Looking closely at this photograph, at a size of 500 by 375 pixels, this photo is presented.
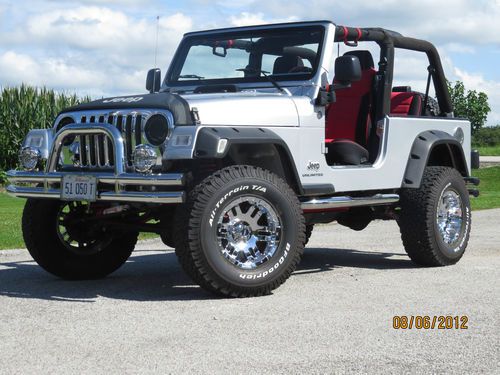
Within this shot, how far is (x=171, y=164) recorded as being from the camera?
6.55m

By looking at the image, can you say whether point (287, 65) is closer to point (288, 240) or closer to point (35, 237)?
point (288, 240)

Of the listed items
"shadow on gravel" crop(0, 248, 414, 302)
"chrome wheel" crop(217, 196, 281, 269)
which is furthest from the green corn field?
"chrome wheel" crop(217, 196, 281, 269)

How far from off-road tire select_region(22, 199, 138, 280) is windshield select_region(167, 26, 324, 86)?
170 cm

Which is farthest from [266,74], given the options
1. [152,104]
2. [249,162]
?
[152,104]

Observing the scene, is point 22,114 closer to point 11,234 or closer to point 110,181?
point 11,234

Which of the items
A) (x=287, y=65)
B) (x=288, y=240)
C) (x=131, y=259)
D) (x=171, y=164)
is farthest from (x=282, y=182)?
(x=131, y=259)

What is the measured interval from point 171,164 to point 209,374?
8.19 ft

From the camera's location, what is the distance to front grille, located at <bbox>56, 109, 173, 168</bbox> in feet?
21.7

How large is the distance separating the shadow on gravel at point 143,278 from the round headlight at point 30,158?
38.3 inches

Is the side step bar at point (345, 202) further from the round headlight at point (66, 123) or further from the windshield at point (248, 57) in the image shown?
the round headlight at point (66, 123)

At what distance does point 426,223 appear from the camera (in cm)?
822

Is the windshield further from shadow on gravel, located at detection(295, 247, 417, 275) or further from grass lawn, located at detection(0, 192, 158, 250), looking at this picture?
grass lawn, located at detection(0, 192, 158, 250)

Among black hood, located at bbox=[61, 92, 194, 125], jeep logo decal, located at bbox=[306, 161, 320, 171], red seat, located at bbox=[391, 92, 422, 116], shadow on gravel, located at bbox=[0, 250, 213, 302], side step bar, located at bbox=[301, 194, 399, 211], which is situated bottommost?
shadow on gravel, located at bbox=[0, 250, 213, 302]

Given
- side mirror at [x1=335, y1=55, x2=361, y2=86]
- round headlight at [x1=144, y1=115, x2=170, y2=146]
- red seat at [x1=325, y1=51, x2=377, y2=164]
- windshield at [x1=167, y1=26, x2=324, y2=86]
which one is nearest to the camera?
round headlight at [x1=144, y1=115, x2=170, y2=146]
